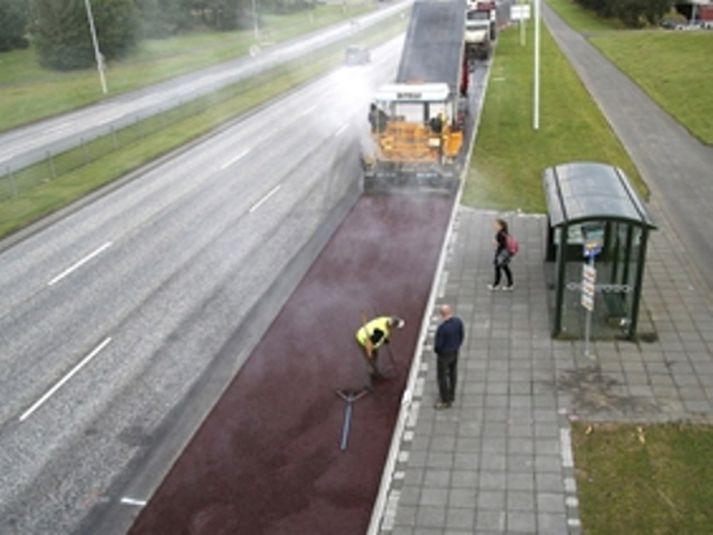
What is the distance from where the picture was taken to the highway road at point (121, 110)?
36.1 metres

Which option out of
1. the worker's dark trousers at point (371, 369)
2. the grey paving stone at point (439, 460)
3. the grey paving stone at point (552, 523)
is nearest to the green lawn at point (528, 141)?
the worker's dark trousers at point (371, 369)

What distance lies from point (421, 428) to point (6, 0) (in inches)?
2599

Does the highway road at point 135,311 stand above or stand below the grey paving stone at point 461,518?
below

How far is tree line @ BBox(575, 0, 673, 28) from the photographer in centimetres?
7256

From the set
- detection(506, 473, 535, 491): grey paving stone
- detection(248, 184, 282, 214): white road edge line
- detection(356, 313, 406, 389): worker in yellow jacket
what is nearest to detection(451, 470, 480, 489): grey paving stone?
detection(506, 473, 535, 491): grey paving stone

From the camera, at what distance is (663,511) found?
30.7ft

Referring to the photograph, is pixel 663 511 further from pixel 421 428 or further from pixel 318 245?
pixel 318 245

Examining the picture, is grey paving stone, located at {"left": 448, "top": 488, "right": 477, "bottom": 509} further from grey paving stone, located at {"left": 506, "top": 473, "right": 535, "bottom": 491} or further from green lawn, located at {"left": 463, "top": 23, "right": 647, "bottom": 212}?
green lawn, located at {"left": 463, "top": 23, "right": 647, "bottom": 212}

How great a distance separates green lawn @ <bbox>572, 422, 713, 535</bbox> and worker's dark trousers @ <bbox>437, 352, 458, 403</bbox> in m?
1.99

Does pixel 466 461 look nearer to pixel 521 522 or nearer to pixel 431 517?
pixel 431 517

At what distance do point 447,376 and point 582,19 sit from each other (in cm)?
8153

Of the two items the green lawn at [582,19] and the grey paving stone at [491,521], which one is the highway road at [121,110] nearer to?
the grey paving stone at [491,521]

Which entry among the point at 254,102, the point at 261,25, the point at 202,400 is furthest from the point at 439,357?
the point at 261,25

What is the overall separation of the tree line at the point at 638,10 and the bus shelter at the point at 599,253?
216ft
